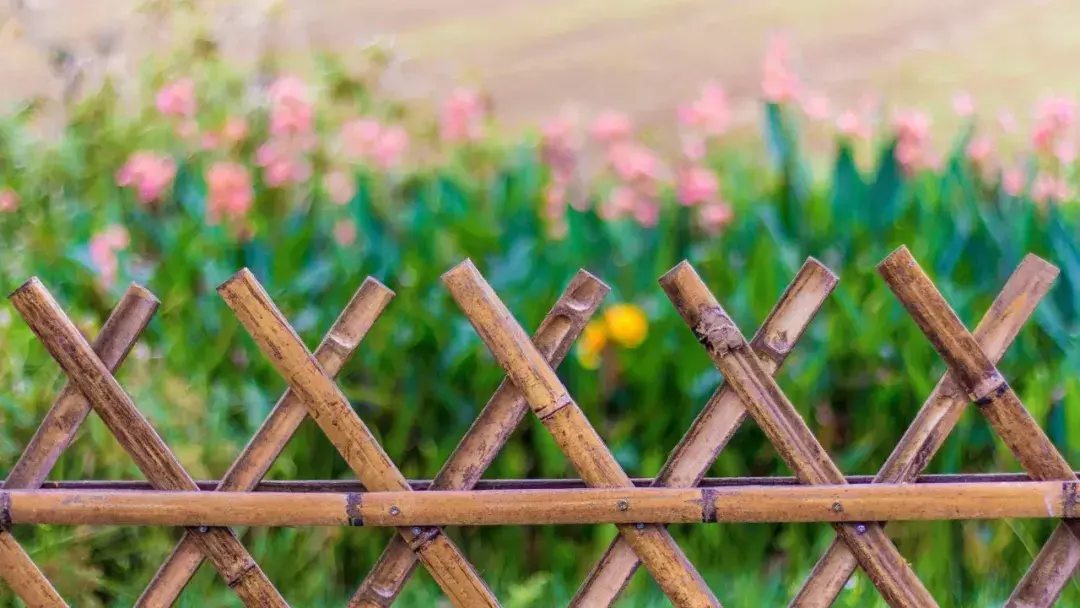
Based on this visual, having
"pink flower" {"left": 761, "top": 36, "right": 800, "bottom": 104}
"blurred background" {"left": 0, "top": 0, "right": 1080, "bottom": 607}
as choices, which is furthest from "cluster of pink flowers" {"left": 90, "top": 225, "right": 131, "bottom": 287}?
"pink flower" {"left": 761, "top": 36, "right": 800, "bottom": 104}

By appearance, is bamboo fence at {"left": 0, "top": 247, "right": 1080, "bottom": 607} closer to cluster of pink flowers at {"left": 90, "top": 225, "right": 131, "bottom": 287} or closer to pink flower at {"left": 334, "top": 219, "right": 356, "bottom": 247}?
cluster of pink flowers at {"left": 90, "top": 225, "right": 131, "bottom": 287}

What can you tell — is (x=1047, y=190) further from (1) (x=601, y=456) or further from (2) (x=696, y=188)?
(1) (x=601, y=456)

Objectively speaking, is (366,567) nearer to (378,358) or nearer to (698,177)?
(378,358)

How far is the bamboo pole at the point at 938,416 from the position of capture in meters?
1.37

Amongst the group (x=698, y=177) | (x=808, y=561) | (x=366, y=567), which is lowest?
(x=808, y=561)

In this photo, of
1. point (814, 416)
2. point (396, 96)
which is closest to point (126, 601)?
point (814, 416)

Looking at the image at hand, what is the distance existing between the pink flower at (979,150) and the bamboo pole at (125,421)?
1964 millimetres

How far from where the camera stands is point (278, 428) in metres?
1.39

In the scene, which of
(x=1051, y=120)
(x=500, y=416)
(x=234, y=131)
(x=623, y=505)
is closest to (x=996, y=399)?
(x=623, y=505)

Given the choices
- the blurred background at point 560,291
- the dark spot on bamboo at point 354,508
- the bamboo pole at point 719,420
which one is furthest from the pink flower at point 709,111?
the dark spot on bamboo at point 354,508

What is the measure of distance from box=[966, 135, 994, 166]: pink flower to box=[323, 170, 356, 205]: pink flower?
1480 millimetres

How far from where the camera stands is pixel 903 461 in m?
1.38

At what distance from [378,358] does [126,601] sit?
0.64m

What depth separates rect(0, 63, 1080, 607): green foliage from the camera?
6.97 ft
